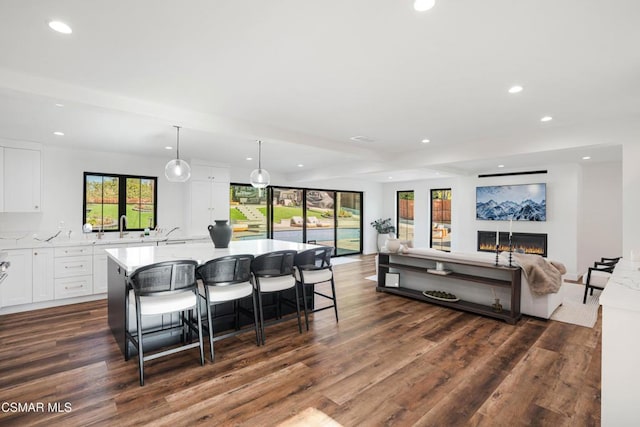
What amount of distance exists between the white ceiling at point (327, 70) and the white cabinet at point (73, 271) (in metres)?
1.68

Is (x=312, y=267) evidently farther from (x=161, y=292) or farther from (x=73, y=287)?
(x=73, y=287)

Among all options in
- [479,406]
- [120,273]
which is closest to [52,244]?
[120,273]

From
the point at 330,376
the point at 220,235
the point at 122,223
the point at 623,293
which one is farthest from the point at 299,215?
the point at 623,293

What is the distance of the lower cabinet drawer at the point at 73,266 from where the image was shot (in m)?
4.74

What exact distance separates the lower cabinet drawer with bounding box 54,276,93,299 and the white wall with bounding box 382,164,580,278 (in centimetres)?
772

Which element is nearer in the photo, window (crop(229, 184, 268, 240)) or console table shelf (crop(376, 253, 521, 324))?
console table shelf (crop(376, 253, 521, 324))

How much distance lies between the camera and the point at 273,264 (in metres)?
3.66

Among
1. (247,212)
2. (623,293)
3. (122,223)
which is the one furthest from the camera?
(247,212)

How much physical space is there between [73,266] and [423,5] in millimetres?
5570

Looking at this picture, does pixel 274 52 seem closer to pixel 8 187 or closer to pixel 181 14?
pixel 181 14

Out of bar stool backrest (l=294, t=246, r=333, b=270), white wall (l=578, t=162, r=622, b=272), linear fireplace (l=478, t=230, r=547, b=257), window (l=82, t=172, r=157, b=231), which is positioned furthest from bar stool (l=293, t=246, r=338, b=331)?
white wall (l=578, t=162, r=622, b=272)

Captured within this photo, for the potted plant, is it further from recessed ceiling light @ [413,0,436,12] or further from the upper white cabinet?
recessed ceiling light @ [413,0,436,12]

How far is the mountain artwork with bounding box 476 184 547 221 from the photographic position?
6.86 m

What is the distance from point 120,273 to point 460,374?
3.42 meters
